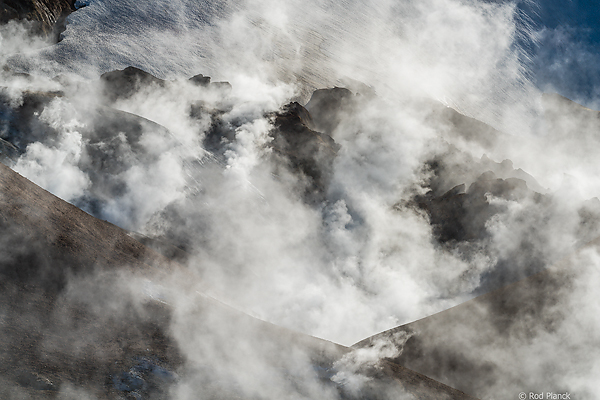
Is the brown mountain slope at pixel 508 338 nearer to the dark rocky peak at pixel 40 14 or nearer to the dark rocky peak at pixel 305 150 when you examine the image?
the dark rocky peak at pixel 305 150

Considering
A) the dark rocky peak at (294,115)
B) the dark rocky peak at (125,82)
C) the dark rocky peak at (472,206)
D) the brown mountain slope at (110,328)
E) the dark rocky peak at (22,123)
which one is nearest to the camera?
the brown mountain slope at (110,328)

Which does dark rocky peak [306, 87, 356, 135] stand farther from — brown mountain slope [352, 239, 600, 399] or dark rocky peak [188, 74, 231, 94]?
brown mountain slope [352, 239, 600, 399]

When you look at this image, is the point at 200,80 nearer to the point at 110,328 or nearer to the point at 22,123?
the point at 22,123

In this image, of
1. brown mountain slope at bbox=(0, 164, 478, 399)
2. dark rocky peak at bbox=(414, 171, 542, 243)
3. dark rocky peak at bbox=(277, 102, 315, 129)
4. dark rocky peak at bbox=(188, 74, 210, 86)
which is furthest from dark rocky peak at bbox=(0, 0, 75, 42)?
dark rocky peak at bbox=(414, 171, 542, 243)

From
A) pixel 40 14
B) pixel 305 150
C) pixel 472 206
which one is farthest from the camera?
pixel 305 150

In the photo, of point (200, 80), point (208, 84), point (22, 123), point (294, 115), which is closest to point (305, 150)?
point (294, 115)

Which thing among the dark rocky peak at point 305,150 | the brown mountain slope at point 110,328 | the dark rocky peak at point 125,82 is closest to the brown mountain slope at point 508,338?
the brown mountain slope at point 110,328

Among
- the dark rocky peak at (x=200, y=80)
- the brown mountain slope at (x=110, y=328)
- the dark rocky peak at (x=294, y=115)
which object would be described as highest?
the brown mountain slope at (x=110, y=328)

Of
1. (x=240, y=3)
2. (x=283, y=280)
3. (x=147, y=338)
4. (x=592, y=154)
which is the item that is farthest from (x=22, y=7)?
(x=592, y=154)
